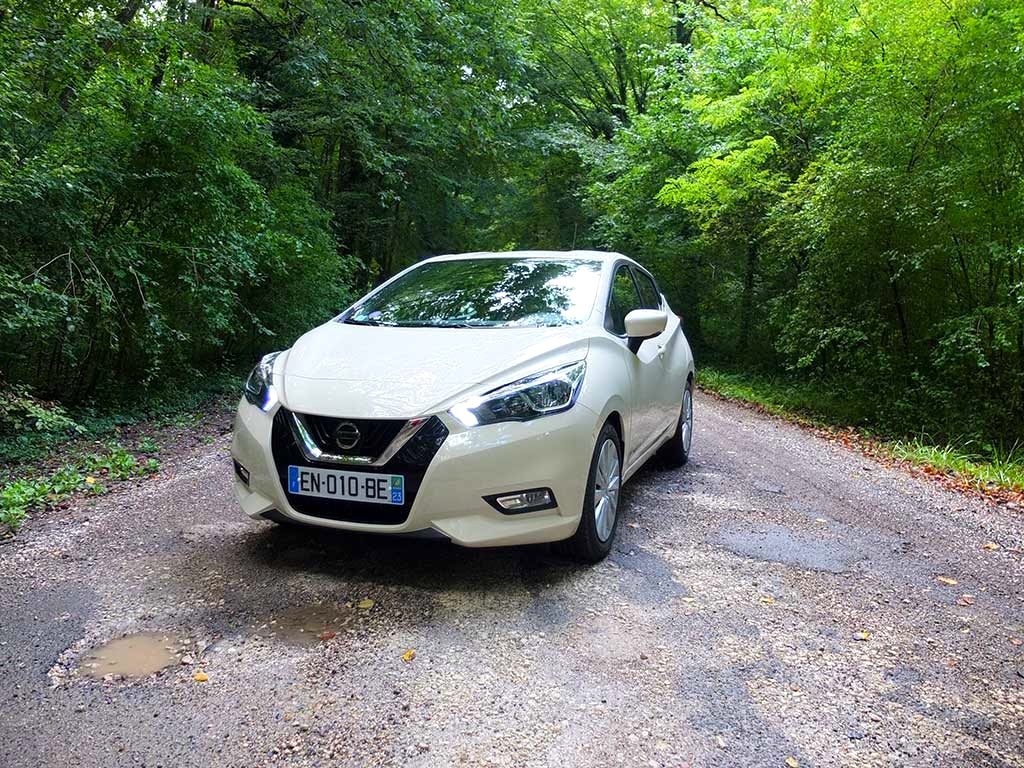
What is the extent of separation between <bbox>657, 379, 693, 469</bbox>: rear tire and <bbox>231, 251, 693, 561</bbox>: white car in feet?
5.45

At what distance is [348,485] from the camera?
2.97 m

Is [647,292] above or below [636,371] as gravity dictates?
above

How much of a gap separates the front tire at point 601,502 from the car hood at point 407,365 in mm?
498

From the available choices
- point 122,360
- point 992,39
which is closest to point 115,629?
point 122,360

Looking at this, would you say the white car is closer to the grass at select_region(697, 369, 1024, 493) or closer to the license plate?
the license plate

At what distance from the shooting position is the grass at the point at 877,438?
6389 millimetres

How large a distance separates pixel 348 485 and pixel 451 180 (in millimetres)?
13666

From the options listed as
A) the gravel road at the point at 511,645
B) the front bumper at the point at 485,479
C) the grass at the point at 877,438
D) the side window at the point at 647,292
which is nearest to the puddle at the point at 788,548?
the gravel road at the point at 511,645

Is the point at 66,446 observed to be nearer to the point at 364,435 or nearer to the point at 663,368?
the point at 364,435

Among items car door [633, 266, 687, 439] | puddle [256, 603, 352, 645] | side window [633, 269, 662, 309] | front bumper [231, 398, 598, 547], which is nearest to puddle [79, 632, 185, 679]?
puddle [256, 603, 352, 645]

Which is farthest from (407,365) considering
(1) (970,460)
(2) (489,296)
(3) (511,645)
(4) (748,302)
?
(4) (748,302)

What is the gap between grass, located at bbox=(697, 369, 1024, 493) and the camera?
21.0ft

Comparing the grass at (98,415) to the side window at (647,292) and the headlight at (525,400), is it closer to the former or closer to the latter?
the headlight at (525,400)

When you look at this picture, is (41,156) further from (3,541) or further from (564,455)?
(564,455)
